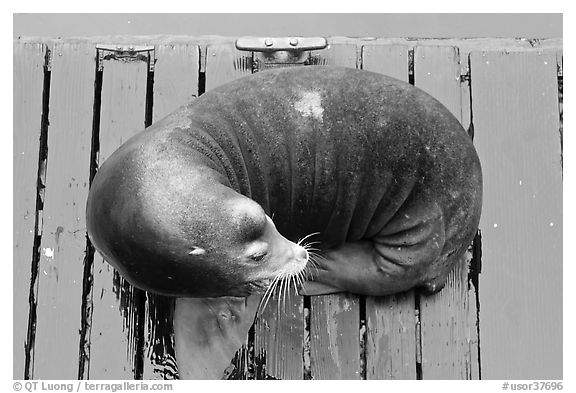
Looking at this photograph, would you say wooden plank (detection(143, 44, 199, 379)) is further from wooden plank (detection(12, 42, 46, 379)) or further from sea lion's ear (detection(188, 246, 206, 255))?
sea lion's ear (detection(188, 246, 206, 255))

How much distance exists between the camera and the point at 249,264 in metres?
2.67

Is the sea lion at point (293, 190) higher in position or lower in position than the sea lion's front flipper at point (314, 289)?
higher

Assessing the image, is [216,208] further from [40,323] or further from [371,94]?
[40,323]

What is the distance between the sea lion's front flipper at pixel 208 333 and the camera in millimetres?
3258

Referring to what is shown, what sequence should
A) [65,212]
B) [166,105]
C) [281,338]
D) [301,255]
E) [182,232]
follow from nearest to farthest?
1. [182,232]
2. [301,255]
3. [281,338]
4. [65,212]
5. [166,105]

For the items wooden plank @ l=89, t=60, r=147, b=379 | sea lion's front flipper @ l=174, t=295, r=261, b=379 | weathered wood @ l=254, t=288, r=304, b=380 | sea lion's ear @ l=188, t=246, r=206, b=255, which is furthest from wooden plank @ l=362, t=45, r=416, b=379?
sea lion's ear @ l=188, t=246, r=206, b=255

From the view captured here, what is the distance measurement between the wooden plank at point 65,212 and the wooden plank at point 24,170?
53mm

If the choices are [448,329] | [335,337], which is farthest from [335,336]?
[448,329]

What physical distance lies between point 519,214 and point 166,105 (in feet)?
4.77

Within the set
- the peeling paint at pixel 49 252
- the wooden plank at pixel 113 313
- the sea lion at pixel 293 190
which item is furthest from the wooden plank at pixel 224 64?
the peeling paint at pixel 49 252

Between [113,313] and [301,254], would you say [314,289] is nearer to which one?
[301,254]

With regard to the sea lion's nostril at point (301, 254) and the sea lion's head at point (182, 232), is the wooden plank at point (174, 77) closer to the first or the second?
the sea lion's head at point (182, 232)

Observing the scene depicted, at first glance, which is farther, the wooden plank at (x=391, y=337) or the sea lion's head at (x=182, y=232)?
the wooden plank at (x=391, y=337)

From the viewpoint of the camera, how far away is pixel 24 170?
356cm
